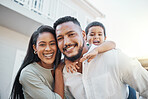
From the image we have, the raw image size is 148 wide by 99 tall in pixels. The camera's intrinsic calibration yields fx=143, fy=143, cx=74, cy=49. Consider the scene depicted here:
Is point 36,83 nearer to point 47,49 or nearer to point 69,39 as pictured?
point 47,49

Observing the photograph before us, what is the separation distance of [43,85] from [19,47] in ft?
11.7

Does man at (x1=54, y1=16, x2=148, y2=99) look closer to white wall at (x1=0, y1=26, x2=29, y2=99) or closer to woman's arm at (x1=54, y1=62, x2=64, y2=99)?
woman's arm at (x1=54, y1=62, x2=64, y2=99)

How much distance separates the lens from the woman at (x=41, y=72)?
1.78m

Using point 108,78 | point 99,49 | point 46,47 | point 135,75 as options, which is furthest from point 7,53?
point 135,75

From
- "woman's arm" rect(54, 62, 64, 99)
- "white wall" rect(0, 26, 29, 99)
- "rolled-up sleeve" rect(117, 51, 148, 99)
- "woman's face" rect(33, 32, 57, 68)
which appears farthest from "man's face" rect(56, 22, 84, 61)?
"white wall" rect(0, 26, 29, 99)

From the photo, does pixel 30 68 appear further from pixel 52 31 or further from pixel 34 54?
pixel 52 31

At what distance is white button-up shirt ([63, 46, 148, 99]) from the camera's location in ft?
5.55

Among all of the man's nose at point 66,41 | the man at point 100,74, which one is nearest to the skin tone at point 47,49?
the man at point 100,74

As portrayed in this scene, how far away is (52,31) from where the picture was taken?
7.32ft

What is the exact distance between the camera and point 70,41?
200 centimetres

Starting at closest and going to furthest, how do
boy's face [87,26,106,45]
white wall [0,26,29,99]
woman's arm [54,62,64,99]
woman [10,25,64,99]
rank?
1. woman [10,25,64,99]
2. woman's arm [54,62,64,99]
3. boy's face [87,26,106,45]
4. white wall [0,26,29,99]

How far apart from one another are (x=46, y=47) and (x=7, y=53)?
10.1ft

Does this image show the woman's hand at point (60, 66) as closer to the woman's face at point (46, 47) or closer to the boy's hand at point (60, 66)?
the boy's hand at point (60, 66)

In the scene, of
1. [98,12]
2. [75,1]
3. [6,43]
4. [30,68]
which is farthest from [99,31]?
[98,12]
